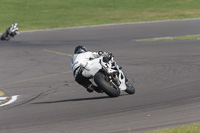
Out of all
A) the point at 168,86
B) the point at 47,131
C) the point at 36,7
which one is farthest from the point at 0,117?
the point at 36,7

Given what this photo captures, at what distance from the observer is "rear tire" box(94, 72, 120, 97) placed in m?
12.4

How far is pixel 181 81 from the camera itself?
15.5m

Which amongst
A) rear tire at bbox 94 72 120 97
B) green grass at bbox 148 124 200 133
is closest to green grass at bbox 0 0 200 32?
rear tire at bbox 94 72 120 97

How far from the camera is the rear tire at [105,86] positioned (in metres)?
12.4

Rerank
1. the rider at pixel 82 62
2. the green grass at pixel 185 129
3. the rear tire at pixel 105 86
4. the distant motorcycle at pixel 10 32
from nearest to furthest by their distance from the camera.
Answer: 1. the green grass at pixel 185 129
2. the rear tire at pixel 105 86
3. the rider at pixel 82 62
4. the distant motorcycle at pixel 10 32

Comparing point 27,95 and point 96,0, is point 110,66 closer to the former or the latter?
point 27,95

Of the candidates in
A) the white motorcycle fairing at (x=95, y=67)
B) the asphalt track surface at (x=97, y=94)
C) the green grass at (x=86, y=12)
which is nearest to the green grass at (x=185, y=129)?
the asphalt track surface at (x=97, y=94)

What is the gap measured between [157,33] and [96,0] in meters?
17.6

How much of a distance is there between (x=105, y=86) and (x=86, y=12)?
32.8 m

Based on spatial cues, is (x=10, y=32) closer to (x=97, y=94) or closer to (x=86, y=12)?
(x=86, y=12)

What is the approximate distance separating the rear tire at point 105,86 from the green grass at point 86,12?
26.0m

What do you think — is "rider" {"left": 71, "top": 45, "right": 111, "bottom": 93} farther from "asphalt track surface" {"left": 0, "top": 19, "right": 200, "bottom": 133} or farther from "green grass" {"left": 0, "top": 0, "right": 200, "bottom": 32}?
"green grass" {"left": 0, "top": 0, "right": 200, "bottom": 32}

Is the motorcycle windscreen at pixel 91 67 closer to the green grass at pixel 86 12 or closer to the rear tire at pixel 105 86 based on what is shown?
the rear tire at pixel 105 86

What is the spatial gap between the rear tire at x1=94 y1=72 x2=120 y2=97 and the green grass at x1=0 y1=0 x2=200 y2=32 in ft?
85.5
